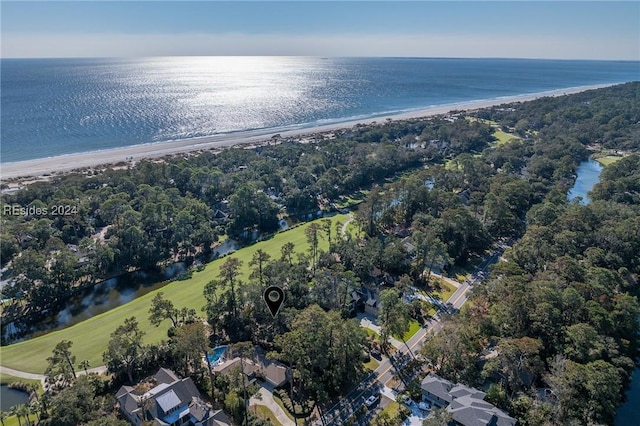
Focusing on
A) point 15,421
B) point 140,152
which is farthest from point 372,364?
point 140,152

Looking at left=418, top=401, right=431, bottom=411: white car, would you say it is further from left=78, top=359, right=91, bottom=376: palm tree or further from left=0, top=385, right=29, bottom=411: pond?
left=0, top=385, right=29, bottom=411: pond

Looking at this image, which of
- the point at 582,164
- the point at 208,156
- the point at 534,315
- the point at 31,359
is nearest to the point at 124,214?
the point at 31,359

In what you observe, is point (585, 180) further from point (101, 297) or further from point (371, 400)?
point (101, 297)

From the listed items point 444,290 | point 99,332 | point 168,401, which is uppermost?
point 168,401

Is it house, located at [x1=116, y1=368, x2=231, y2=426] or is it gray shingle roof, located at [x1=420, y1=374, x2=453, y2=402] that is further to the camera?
gray shingle roof, located at [x1=420, y1=374, x2=453, y2=402]

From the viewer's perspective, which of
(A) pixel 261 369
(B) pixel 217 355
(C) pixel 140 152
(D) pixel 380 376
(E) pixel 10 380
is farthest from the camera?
(C) pixel 140 152

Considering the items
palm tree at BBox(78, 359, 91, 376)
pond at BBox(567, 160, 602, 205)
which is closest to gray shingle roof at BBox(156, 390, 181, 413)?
palm tree at BBox(78, 359, 91, 376)
